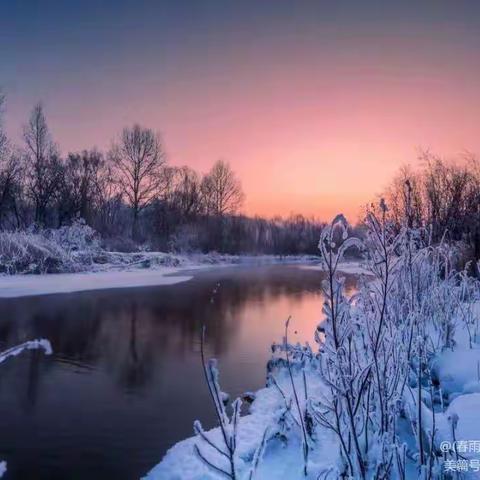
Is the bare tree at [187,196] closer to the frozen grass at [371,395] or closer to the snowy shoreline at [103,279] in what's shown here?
the snowy shoreline at [103,279]

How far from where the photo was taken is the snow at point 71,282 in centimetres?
1805

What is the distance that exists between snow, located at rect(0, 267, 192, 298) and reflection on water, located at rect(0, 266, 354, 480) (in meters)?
2.52

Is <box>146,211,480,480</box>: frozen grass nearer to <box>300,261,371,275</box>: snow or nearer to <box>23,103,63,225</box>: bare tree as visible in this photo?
<box>300,261,371,275</box>: snow

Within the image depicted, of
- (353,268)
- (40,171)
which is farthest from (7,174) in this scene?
(353,268)

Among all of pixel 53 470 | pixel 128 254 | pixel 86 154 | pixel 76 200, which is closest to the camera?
pixel 53 470

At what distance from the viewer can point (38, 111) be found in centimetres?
3441

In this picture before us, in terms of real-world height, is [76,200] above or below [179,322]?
above

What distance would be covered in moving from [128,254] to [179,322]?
19653 millimetres

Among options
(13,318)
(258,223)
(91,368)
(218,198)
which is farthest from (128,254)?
(258,223)

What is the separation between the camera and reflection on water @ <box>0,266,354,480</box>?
15.9ft

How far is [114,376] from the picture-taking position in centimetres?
754

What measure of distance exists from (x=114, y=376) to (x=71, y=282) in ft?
47.7

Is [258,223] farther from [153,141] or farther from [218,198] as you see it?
[153,141]

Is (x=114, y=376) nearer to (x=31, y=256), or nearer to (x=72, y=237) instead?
(x=31, y=256)
